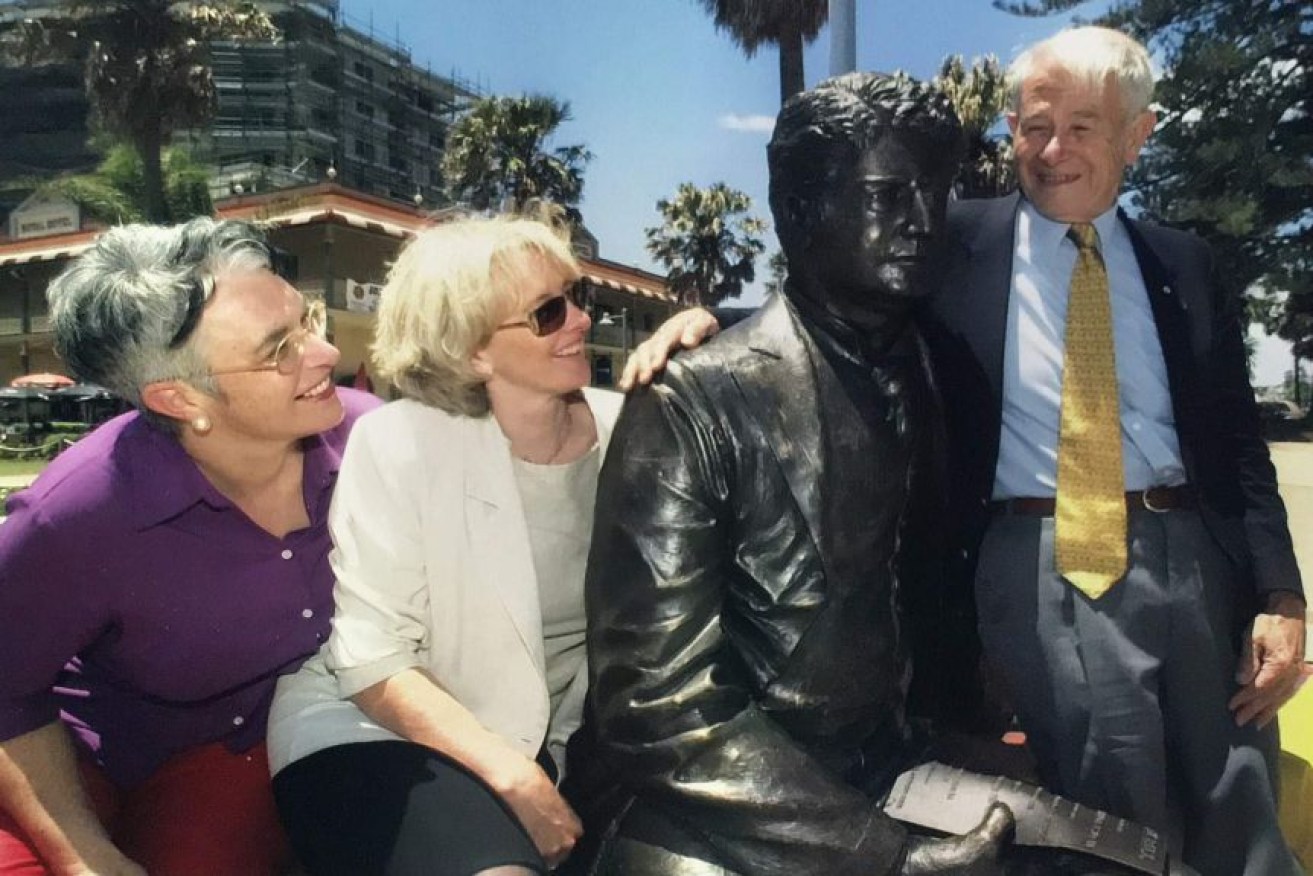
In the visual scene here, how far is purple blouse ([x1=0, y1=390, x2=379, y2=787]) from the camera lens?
6.46 ft

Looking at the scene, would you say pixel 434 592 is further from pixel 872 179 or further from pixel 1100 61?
pixel 1100 61

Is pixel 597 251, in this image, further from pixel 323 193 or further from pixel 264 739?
pixel 264 739

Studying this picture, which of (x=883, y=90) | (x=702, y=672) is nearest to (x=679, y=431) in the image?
(x=702, y=672)

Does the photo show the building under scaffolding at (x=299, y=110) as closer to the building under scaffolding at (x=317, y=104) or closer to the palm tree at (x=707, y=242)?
the building under scaffolding at (x=317, y=104)

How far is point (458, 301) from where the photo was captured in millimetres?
2002

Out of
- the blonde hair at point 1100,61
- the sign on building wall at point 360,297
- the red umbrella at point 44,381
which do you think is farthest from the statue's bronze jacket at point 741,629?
the red umbrella at point 44,381

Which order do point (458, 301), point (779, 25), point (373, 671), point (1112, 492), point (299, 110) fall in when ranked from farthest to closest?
point (299, 110), point (779, 25), point (1112, 492), point (458, 301), point (373, 671)

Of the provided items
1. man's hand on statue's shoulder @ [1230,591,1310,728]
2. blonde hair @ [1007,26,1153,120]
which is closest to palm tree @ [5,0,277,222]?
blonde hair @ [1007,26,1153,120]

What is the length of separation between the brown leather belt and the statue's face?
67cm

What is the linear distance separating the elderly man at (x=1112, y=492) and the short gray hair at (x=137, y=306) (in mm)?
1395

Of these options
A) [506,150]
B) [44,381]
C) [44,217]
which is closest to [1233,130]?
[506,150]

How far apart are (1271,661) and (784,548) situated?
107 centimetres

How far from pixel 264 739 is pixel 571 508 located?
86 centimetres

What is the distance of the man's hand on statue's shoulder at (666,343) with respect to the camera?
70.4 inches
